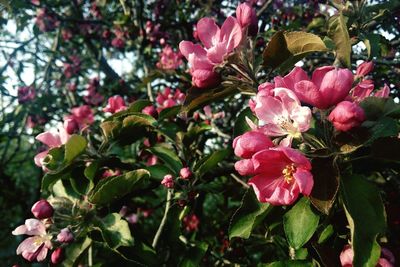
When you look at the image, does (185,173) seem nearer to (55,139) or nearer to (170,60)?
(55,139)

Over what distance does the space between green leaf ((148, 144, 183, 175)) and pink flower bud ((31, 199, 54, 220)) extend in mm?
452

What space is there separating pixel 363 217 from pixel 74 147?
1.02 m

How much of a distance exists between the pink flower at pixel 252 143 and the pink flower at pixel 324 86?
145 millimetres

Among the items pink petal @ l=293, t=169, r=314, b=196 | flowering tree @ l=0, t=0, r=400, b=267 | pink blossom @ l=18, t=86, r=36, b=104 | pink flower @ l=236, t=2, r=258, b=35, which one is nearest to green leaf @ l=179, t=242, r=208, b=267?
flowering tree @ l=0, t=0, r=400, b=267

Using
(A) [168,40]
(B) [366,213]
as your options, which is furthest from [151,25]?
(B) [366,213]

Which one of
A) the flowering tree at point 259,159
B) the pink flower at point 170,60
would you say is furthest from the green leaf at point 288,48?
the pink flower at point 170,60

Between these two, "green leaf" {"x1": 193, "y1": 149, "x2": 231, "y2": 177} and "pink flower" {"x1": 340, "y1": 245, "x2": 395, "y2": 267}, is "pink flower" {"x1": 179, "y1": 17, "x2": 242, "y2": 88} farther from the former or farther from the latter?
"pink flower" {"x1": 340, "y1": 245, "x2": 395, "y2": 267}

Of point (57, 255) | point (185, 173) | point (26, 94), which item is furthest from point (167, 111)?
point (26, 94)

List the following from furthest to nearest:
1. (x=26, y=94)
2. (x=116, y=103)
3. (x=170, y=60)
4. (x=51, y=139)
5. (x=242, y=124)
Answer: (x=26, y=94) → (x=170, y=60) → (x=116, y=103) → (x=51, y=139) → (x=242, y=124)

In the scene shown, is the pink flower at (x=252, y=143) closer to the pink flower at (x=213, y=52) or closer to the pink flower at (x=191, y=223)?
the pink flower at (x=213, y=52)

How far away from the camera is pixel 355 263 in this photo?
1.02 meters

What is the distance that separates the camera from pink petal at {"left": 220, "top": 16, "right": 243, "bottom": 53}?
4.42ft

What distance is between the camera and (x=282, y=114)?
117cm

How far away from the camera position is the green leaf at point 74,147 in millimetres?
1580
